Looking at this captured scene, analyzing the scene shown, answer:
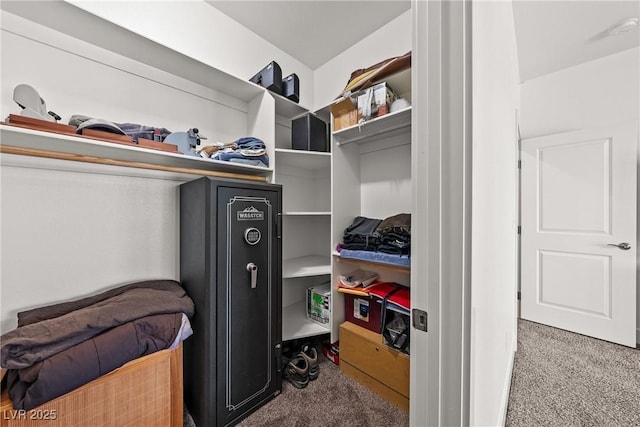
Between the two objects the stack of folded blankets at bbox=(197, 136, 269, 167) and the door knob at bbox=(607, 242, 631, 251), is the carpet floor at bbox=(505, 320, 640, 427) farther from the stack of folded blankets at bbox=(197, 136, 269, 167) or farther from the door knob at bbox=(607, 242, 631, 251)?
the stack of folded blankets at bbox=(197, 136, 269, 167)

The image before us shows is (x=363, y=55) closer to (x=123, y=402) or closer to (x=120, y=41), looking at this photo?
(x=120, y=41)

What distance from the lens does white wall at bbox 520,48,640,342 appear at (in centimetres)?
224

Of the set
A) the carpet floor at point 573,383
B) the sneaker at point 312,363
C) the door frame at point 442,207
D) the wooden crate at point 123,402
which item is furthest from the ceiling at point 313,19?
the carpet floor at point 573,383

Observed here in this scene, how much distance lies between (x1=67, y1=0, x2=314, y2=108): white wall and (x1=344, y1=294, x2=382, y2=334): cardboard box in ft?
6.05

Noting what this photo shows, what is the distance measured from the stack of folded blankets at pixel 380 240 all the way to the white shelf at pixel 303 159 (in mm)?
624

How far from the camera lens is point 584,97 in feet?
8.03

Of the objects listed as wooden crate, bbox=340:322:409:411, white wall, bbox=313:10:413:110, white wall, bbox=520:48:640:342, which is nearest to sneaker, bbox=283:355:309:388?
wooden crate, bbox=340:322:409:411

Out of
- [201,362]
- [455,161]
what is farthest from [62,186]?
[455,161]

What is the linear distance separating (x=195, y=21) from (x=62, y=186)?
1.39 m

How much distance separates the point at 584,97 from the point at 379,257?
2899mm

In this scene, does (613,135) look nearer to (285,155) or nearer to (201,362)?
(285,155)

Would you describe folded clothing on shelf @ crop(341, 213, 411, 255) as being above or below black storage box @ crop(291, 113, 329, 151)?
below

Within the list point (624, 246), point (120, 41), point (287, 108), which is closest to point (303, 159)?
point (287, 108)

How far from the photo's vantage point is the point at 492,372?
1.03 meters
